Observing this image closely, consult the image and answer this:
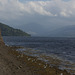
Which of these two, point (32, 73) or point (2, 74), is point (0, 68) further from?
A: point (32, 73)

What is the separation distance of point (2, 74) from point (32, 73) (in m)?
3.23

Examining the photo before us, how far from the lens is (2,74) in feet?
47.6

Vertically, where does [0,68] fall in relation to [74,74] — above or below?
above

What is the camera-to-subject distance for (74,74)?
19.8 meters

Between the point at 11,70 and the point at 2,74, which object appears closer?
the point at 2,74

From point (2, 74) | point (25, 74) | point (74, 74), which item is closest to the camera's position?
point (2, 74)

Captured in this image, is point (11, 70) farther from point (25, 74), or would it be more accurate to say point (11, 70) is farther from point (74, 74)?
point (74, 74)

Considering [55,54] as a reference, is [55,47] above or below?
below

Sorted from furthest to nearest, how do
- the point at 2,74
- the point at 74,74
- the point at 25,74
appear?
the point at 74,74 < the point at 25,74 < the point at 2,74

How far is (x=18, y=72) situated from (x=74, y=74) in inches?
322

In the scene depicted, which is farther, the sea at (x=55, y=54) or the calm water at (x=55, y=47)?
the calm water at (x=55, y=47)

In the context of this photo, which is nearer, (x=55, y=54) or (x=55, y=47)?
(x=55, y=54)

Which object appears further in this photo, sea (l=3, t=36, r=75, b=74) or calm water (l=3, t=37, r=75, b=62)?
calm water (l=3, t=37, r=75, b=62)

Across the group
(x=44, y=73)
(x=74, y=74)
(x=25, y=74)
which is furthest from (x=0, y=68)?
(x=74, y=74)
